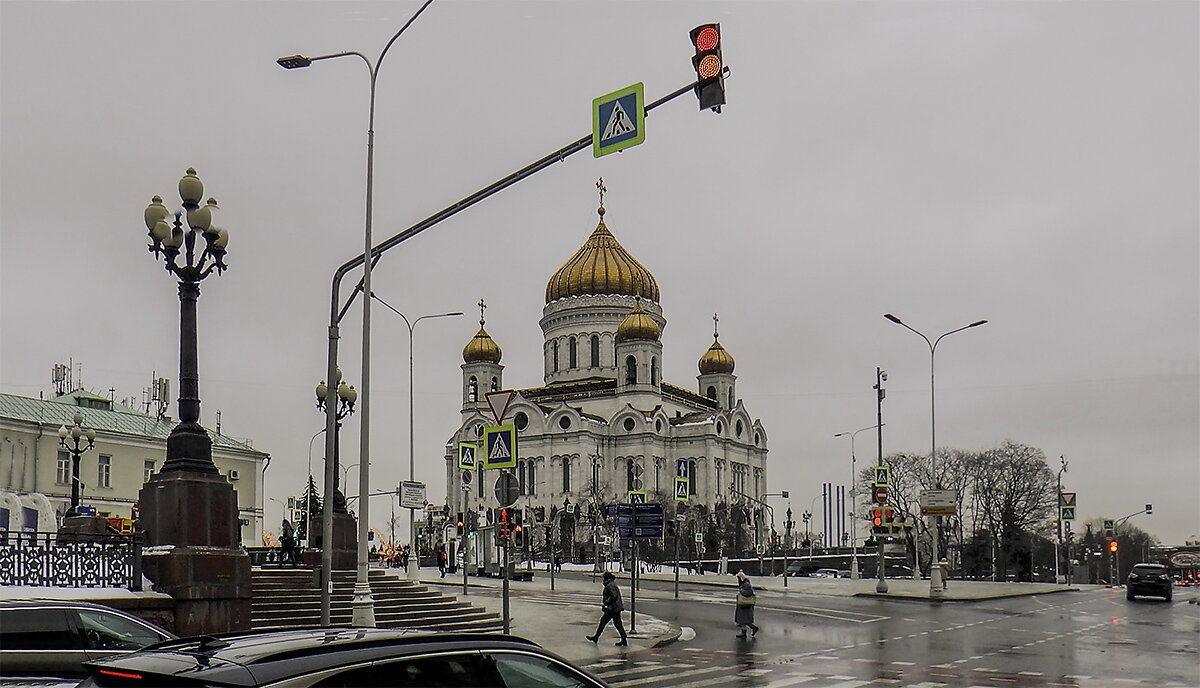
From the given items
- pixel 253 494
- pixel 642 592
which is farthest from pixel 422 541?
pixel 642 592

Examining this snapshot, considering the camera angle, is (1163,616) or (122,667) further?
(1163,616)

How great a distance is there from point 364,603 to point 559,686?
14.5m

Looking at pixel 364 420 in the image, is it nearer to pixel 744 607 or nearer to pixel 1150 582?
pixel 744 607

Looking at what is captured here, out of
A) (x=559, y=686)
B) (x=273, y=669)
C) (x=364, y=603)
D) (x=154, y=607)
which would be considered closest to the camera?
(x=273, y=669)

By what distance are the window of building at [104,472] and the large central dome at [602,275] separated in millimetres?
56131

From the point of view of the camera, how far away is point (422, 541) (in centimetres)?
10475

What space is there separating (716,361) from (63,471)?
68.5 meters

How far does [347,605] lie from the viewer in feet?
84.6

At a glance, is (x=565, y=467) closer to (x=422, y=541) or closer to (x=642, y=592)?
(x=422, y=541)

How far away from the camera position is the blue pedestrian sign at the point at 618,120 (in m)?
14.0

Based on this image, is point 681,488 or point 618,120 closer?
point 618,120

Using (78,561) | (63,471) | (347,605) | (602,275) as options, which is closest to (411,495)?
(347,605)

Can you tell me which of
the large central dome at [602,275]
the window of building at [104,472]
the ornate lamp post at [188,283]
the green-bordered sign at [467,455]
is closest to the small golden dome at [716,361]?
the large central dome at [602,275]

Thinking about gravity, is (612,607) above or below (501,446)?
below
